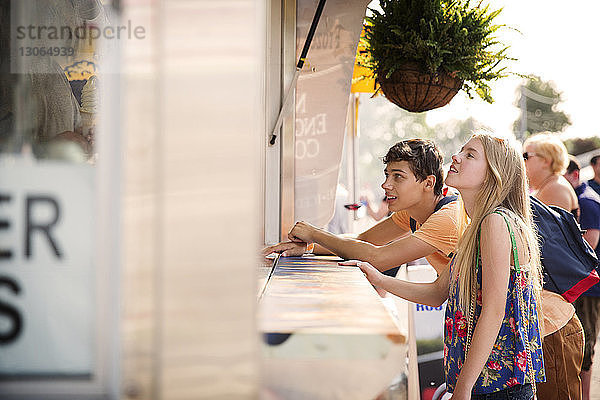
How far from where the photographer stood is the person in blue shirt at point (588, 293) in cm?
423

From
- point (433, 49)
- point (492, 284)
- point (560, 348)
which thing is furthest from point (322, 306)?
point (560, 348)

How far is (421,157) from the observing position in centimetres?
304

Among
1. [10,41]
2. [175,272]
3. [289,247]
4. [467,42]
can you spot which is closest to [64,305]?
[175,272]

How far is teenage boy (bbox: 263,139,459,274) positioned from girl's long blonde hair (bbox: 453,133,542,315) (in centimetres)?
39

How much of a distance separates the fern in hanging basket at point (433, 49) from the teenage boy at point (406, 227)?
0.99 ft

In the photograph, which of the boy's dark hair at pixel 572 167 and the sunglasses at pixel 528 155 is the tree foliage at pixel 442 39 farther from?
the boy's dark hair at pixel 572 167

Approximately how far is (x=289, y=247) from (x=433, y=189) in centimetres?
90

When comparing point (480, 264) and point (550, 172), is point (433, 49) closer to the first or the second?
point (480, 264)

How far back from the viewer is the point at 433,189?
307 cm

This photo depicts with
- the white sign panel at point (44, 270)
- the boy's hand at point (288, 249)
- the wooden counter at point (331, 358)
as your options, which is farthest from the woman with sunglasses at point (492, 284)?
the white sign panel at point (44, 270)

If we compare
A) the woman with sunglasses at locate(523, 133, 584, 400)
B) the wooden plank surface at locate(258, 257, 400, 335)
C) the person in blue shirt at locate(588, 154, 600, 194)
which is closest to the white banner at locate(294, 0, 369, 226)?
the woman with sunglasses at locate(523, 133, 584, 400)

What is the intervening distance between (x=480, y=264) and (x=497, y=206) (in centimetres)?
22

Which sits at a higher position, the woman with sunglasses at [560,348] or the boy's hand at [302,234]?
the boy's hand at [302,234]

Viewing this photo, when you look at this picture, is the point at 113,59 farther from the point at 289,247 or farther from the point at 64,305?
the point at 289,247
